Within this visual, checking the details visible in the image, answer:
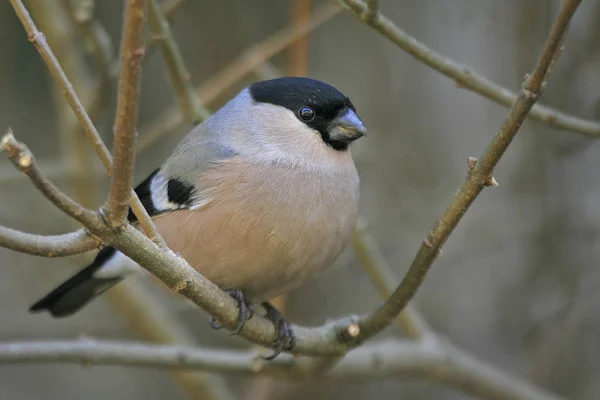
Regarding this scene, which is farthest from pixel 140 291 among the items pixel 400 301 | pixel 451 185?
pixel 400 301

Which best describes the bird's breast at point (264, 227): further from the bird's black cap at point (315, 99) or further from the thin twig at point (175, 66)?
the thin twig at point (175, 66)

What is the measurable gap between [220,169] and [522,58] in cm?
222

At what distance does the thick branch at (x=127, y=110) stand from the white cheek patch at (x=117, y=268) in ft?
5.16

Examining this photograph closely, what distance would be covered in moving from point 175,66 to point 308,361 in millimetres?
1441

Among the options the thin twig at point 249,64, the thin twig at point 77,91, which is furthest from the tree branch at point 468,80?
the thin twig at point 77,91

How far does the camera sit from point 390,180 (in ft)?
16.5

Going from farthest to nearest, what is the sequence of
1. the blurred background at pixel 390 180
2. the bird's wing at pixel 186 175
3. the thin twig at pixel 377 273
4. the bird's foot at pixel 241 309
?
the blurred background at pixel 390 180, the thin twig at pixel 377 273, the bird's wing at pixel 186 175, the bird's foot at pixel 241 309

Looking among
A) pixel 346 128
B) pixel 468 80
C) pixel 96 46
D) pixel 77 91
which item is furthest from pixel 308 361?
pixel 77 91

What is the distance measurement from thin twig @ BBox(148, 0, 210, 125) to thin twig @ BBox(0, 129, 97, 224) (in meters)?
1.47

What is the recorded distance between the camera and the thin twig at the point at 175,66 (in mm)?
3021

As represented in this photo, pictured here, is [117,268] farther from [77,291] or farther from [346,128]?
[346,128]

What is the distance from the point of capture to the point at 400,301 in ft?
7.64

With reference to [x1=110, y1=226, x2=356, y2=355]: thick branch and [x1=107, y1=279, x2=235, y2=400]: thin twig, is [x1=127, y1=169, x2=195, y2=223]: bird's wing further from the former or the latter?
[x1=107, y1=279, x2=235, y2=400]: thin twig

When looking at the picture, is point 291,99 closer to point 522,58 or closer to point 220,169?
point 220,169
